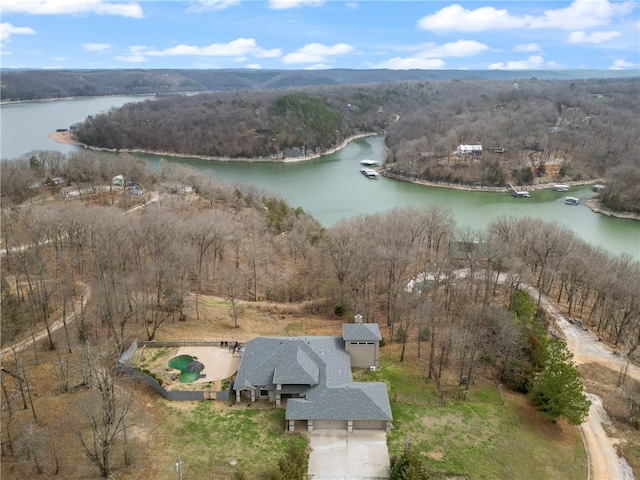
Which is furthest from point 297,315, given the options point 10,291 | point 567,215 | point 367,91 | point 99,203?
point 367,91

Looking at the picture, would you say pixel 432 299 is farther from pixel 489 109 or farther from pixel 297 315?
pixel 489 109

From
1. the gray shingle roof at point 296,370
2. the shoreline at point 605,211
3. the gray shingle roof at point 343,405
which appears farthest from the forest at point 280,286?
the shoreline at point 605,211

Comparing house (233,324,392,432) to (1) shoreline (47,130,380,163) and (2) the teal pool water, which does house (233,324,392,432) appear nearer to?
(2) the teal pool water

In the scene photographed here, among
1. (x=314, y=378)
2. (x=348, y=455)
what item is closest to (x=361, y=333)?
(x=314, y=378)

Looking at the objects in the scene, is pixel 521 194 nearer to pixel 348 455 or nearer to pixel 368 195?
pixel 368 195

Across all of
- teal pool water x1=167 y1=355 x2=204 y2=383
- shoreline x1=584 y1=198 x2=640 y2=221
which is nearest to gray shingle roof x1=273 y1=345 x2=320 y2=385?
teal pool water x1=167 y1=355 x2=204 y2=383

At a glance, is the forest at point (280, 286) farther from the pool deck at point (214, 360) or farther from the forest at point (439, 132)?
the forest at point (439, 132)
